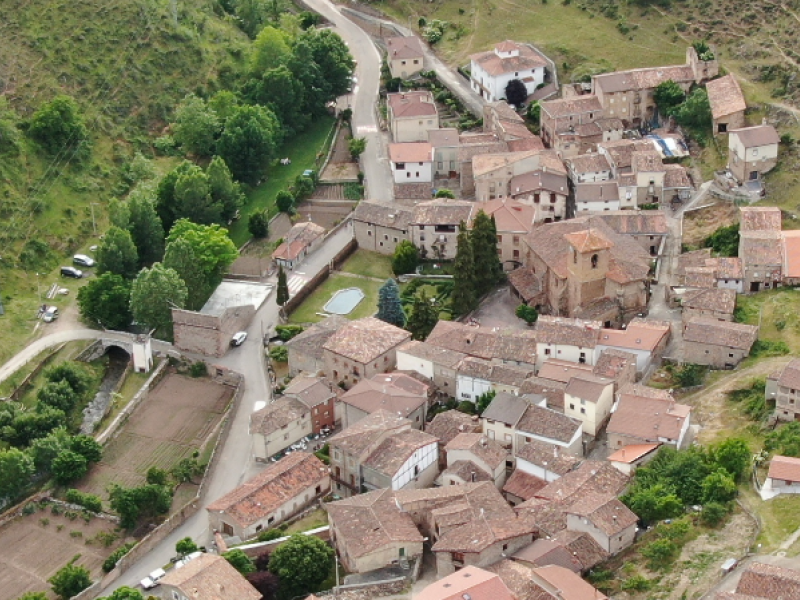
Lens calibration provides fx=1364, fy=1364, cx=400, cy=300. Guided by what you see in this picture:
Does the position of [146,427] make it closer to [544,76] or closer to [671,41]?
[544,76]

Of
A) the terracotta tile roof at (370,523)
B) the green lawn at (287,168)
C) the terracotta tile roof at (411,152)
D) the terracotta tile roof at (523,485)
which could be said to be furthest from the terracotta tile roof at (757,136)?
the terracotta tile roof at (370,523)

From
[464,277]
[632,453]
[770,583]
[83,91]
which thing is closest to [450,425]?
[632,453]

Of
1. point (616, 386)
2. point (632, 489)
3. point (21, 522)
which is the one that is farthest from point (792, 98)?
point (21, 522)

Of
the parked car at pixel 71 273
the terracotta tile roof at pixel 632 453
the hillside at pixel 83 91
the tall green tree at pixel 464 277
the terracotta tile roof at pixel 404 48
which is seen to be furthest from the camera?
the terracotta tile roof at pixel 404 48

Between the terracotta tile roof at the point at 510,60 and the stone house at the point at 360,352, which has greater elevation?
the terracotta tile roof at the point at 510,60

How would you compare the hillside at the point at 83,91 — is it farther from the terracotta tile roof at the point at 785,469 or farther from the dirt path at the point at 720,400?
the terracotta tile roof at the point at 785,469

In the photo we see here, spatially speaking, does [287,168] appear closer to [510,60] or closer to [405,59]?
[405,59]
